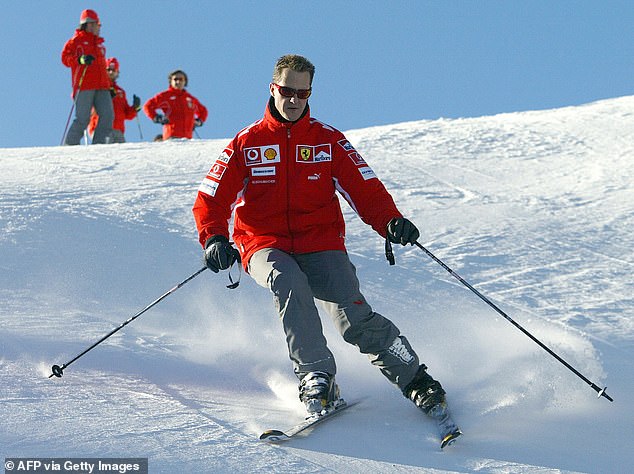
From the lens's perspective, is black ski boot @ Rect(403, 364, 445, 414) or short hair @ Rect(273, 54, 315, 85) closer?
black ski boot @ Rect(403, 364, 445, 414)

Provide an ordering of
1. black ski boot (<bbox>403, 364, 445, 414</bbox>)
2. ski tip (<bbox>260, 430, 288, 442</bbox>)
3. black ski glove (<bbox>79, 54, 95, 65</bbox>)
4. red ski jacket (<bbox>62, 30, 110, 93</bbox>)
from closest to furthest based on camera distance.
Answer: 1. ski tip (<bbox>260, 430, 288, 442</bbox>)
2. black ski boot (<bbox>403, 364, 445, 414</bbox>)
3. black ski glove (<bbox>79, 54, 95, 65</bbox>)
4. red ski jacket (<bbox>62, 30, 110, 93</bbox>)

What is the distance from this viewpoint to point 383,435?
3.64m

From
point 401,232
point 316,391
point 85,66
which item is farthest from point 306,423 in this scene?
point 85,66

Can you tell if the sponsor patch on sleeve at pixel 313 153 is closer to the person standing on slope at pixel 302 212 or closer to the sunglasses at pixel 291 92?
the person standing on slope at pixel 302 212

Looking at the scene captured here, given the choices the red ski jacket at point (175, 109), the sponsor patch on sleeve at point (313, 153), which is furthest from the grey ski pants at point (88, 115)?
the sponsor patch on sleeve at point (313, 153)

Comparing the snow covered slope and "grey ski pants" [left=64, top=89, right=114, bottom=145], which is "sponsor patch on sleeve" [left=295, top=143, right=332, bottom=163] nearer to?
the snow covered slope

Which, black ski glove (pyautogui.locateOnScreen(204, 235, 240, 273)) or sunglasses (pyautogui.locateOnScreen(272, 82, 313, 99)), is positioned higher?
sunglasses (pyautogui.locateOnScreen(272, 82, 313, 99))

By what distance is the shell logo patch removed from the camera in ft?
13.6

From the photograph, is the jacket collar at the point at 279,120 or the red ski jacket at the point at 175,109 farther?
the red ski jacket at the point at 175,109

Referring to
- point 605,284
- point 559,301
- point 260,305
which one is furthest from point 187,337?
point 605,284

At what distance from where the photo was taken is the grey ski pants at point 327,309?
3.78 metres

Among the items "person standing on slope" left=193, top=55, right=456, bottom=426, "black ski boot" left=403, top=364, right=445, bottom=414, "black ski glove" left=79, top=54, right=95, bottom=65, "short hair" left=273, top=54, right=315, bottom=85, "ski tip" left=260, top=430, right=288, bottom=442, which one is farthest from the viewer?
"black ski glove" left=79, top=54, right=95, bottom=65

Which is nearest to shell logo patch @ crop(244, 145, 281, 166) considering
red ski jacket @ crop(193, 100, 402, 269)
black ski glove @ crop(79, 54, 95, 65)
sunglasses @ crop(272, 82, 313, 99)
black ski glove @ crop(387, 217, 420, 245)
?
red ski jacket @ crop(193, 100, 402, 269)

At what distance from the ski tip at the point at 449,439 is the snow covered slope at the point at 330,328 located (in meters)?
0.04
